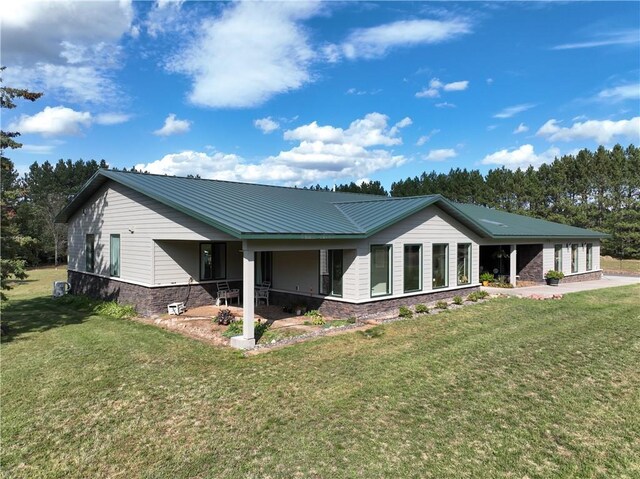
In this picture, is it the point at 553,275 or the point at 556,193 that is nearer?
the point at 553,275

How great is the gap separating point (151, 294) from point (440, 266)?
32.6ft

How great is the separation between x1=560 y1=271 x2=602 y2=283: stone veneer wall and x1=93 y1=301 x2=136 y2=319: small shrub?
2089cm

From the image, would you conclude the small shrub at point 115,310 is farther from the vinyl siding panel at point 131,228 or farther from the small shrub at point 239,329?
the small shrub at point 239,329

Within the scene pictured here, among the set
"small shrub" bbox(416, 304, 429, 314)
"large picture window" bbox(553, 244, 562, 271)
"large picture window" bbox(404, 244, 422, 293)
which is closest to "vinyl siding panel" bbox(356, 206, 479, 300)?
"large picture window" bbox(404, 244, 422, 293)

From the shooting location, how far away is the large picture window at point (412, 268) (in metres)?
13.7

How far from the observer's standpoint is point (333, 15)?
587 inches

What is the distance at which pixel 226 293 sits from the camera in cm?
1415

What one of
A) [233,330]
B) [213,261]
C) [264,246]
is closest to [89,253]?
[213,261]

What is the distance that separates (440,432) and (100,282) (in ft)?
48.6

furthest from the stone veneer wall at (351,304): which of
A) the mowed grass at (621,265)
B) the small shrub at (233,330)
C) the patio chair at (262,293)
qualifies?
the mowed grass at (621,265)

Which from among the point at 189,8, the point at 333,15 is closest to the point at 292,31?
the point at 333,15

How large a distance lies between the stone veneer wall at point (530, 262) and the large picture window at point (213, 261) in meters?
15.9

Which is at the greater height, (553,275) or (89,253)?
(89,253)

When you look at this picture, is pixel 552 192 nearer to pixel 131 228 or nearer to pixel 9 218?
pixel 131 228
